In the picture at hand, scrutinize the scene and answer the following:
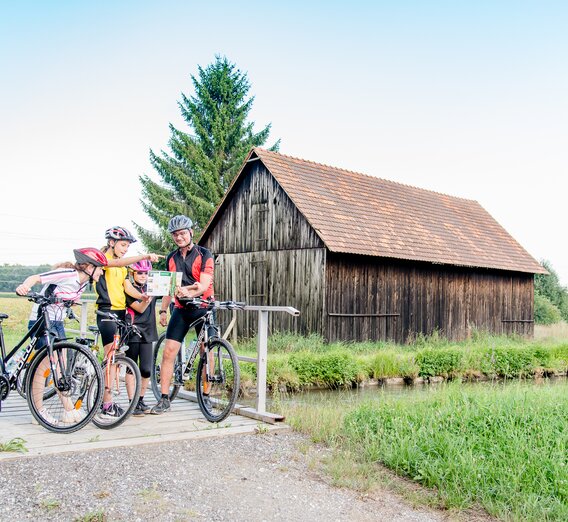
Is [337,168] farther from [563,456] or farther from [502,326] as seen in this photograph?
[563,456]

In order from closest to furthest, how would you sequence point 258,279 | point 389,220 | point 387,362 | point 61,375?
point 61,375 → point 387,362 → point 258,279 → point 389,220

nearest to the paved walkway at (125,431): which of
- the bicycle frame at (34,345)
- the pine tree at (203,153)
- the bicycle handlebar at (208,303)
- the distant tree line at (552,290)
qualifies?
the bicycle frame at (34,345)

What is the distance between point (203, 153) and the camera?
36594mm

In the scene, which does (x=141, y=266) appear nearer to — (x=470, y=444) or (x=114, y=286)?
(x=114, y=286)

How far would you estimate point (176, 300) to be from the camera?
7.14m

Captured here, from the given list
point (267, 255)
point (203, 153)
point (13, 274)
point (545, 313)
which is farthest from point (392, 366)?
point (13, 274)

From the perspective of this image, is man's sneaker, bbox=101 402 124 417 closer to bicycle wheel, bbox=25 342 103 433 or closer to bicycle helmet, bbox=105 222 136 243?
bicycle wheel, bbox=25 342 103 433

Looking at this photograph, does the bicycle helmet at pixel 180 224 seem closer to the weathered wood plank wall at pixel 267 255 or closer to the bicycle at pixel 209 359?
the bicycle at pixel 209 359

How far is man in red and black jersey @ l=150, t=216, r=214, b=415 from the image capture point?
702 centimetres

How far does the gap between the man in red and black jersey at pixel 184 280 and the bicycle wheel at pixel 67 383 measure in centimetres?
107

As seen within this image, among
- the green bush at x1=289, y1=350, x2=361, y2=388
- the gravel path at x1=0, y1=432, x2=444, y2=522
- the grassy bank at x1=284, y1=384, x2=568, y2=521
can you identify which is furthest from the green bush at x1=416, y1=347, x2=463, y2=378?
the gravel path at x1=0, y1=432, x2=444, y2=522

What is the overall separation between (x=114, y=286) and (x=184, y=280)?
2.44 feet

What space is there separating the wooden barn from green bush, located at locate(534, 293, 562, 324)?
13781 millimetres

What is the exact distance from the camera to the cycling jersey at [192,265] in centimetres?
708
